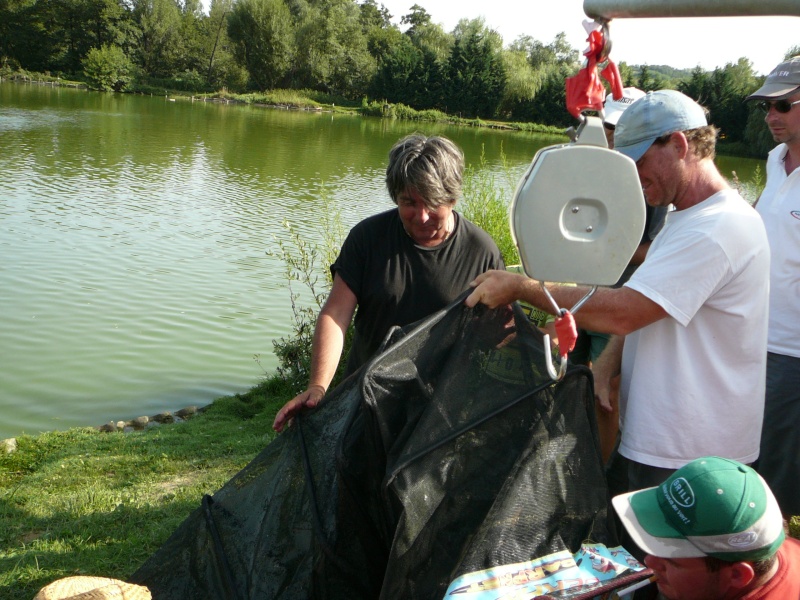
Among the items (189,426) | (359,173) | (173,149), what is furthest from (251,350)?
(173,149)

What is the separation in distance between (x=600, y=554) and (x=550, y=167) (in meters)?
1.21

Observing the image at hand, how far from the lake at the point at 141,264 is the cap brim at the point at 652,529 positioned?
7193mm

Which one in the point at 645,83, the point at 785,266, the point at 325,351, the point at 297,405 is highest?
the point at 645,83

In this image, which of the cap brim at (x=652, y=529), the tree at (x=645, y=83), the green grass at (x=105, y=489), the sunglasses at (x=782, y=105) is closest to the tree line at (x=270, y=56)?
the tree at (x=645, y=83)

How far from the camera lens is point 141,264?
13156 mm

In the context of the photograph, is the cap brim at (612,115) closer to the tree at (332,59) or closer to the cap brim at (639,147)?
the cap brim at (639,147)

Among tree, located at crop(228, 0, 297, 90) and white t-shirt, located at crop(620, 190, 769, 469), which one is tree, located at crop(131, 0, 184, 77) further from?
white t-shirt, located at crop(620, 190, 769, 469)

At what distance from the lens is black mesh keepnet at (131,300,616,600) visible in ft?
7.51

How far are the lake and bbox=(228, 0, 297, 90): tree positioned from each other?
51.2 m

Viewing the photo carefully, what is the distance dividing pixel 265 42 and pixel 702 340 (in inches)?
3139

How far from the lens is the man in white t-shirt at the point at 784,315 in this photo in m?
3.73

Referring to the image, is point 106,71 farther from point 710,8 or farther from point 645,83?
point 710,8

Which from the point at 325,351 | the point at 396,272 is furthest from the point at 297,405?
the point at 396,272

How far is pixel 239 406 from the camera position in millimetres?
8203
